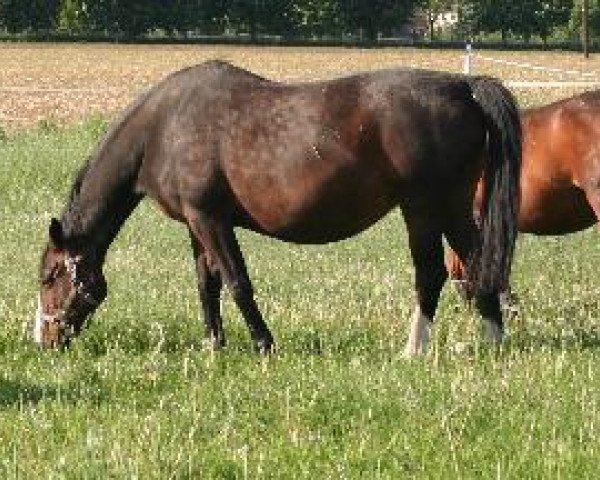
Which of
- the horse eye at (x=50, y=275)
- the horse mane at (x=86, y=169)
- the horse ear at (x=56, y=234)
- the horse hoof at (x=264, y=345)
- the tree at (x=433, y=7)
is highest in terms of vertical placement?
the horse mane at (x=86, y=169)

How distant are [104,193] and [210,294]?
970mm

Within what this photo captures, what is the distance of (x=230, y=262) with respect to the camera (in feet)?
26.4

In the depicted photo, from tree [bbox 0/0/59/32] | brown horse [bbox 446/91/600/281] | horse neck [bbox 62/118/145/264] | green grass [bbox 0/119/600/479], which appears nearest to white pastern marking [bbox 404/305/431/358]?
green grass [bbox 0/119/600/479]

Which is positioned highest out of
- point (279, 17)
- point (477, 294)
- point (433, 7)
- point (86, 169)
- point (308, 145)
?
point (308, 145)

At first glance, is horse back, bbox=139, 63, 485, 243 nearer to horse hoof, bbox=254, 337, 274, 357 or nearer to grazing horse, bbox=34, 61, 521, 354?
grazing horse, bbox=34, 61, 521, 354

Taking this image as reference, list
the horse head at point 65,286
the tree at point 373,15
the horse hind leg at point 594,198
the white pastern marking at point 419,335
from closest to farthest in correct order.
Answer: the white pastern marking at point 419,335 → the horse head at point 65,286 → the horse hind leg at point 594,198 → the tree at point 373,15

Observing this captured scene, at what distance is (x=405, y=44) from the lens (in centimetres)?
10369

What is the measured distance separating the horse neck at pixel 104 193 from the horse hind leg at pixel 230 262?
24.6 inches

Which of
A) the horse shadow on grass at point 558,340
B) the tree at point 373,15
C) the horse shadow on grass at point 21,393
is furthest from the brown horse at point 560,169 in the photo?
the tree at point 373,15

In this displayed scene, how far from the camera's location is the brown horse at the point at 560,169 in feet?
32.5

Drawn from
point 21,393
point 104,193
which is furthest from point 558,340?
point 21,393

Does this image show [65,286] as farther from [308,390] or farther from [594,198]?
[594,198]

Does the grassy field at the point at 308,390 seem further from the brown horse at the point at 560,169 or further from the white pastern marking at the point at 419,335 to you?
the brown horse at the point at 560,169

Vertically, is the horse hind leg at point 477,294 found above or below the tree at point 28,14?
above
